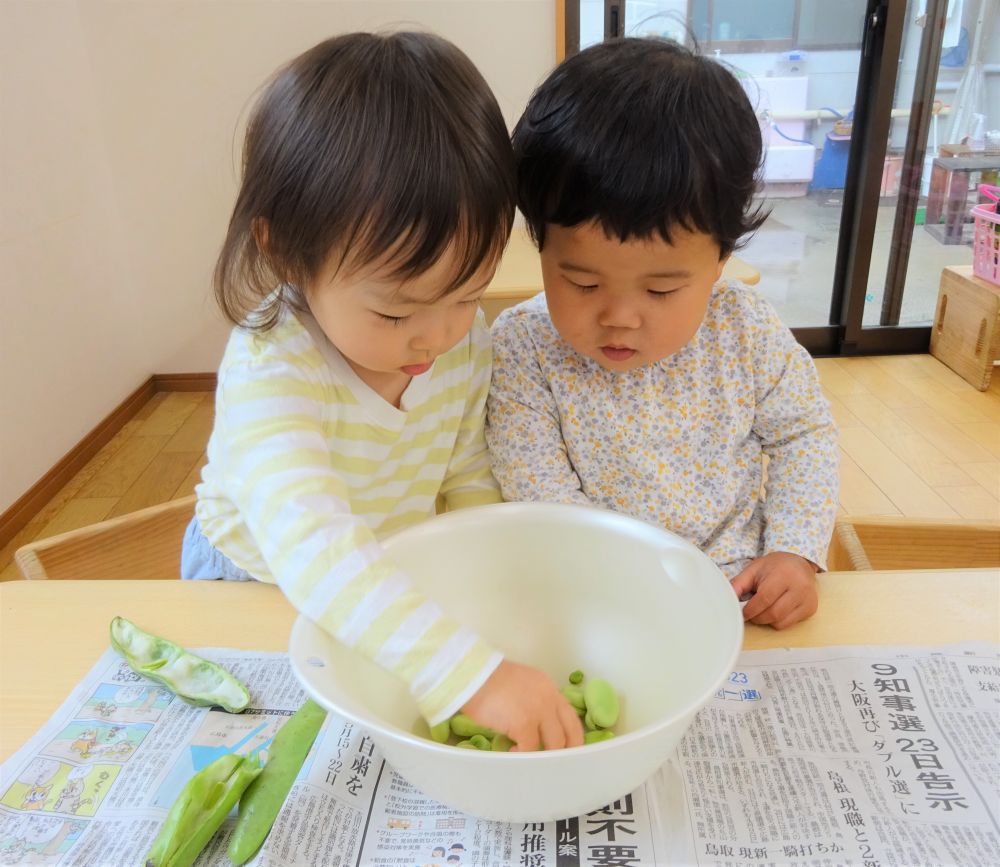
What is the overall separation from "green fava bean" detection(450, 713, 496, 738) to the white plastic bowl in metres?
0.04

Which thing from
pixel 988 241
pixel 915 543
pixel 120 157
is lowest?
pixel 988 241

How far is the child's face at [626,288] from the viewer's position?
27.1 inches

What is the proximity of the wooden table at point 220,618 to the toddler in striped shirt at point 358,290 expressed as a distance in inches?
5.5

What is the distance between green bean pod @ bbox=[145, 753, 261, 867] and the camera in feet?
1.65

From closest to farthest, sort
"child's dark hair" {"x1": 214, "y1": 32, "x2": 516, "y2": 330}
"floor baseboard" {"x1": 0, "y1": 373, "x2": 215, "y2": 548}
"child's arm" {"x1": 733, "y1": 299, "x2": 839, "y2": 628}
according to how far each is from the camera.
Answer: "child's dark hair" {"x1": 214, "y1": 32, "x2": 516, "y2": 330} → "child's arm" {"x1": 733, "y1": 299, "x2": 839, "y2": 628} → "floor baseboard" {"x1": 0, "y1": 373, "x2": 215, "y2": 548}

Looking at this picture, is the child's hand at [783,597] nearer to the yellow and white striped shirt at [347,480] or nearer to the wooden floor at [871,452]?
the yellow and white striped shirt at [347,480]

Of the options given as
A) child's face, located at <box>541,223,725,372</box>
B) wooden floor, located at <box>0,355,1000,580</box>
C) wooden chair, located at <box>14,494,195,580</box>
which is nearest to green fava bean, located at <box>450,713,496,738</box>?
child's face, located at <box>541,223,725,372</box>

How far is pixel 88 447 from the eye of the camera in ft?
7.85

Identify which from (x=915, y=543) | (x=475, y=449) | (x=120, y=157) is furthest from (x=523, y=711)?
(x=120, y=157)

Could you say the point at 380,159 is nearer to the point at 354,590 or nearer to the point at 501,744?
the point at 354,590

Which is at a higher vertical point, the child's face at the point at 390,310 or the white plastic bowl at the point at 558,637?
the child's face at the point at 390,310

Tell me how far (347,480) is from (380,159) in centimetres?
34

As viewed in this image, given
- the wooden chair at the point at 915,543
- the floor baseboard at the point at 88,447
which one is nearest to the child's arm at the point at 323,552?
the wooden chair at the point at 915,543

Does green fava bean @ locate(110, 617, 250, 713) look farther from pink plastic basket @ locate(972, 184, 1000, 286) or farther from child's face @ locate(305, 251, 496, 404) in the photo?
pink plastic basket @ locate(972, 184, 1000, 286)
